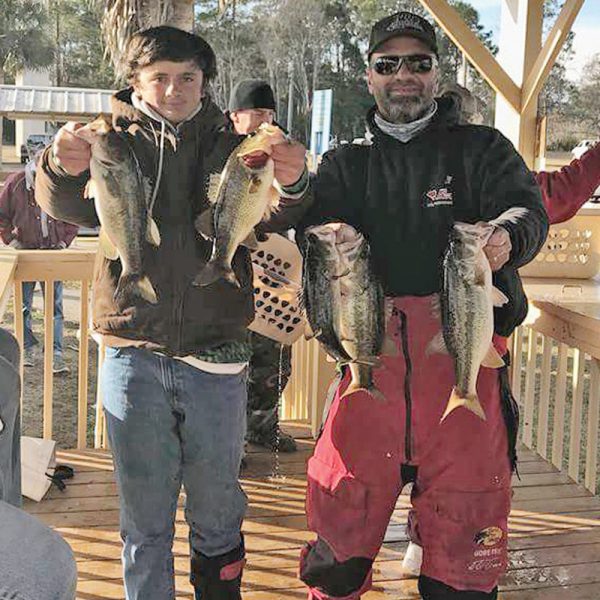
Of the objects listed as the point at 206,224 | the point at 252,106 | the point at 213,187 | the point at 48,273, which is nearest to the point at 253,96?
the point at 252,106

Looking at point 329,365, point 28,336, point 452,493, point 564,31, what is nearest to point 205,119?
point 452,493

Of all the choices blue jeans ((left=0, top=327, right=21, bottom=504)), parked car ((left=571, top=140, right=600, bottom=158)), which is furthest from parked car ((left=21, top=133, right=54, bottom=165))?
blue jeans ((left=0, top=327, right=21, bottom=504))

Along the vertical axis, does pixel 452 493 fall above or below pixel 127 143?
below

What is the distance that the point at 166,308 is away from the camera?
246 centimetres

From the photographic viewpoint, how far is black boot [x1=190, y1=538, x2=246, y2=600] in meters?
2.67

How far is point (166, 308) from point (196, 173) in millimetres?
427

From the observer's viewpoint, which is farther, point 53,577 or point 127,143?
point 127,143

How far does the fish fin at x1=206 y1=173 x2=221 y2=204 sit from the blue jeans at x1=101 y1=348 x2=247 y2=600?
510mm

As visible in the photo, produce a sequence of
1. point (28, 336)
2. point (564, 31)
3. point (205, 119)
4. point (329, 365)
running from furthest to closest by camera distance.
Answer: point (28, 336) → point (564, 31) → point (329, 365) → point (205, 119)

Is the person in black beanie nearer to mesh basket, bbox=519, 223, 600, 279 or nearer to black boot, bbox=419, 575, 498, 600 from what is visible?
mesh basket, bbox=519, 223, 600, 279

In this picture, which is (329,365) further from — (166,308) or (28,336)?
(28,336)

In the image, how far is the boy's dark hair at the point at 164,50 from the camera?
2.41 metres

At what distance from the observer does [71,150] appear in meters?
2.26

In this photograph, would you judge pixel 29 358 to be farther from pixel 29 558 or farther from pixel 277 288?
pixel 29 558
